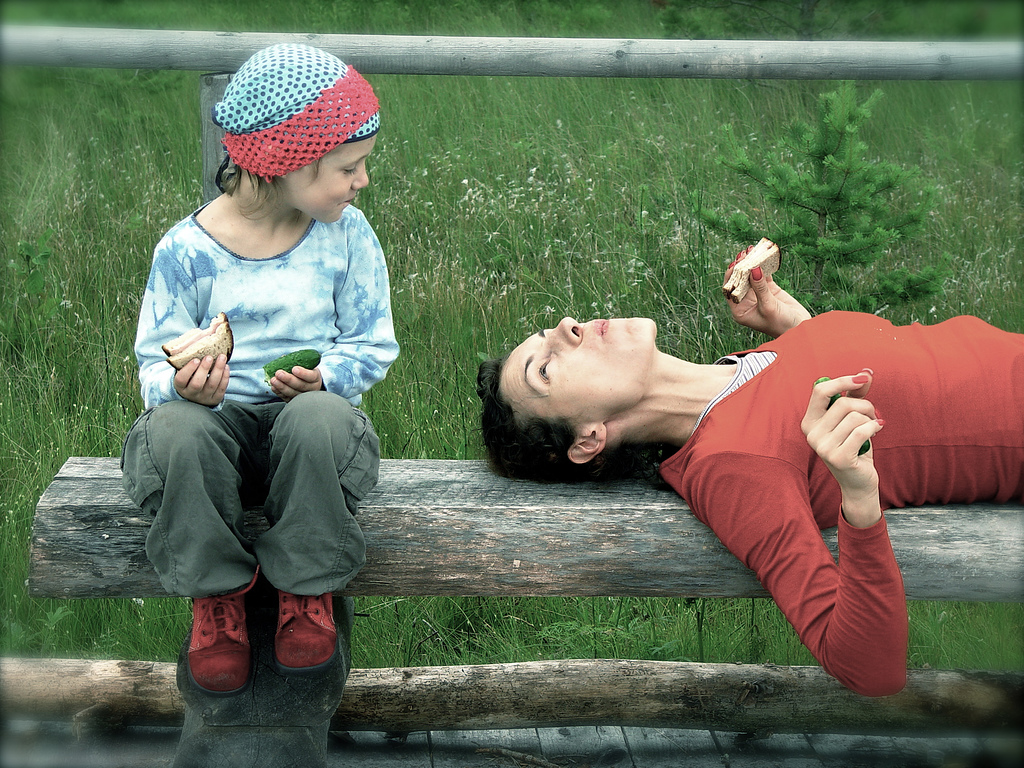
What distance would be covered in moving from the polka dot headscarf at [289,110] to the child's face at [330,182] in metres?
0.03

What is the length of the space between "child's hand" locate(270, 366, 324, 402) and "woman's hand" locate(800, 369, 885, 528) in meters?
1.18

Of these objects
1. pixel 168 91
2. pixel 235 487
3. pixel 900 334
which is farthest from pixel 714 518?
pixel 168 91

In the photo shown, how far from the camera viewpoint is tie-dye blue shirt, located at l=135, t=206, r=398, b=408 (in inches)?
94.0

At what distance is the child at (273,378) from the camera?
2.16 meters

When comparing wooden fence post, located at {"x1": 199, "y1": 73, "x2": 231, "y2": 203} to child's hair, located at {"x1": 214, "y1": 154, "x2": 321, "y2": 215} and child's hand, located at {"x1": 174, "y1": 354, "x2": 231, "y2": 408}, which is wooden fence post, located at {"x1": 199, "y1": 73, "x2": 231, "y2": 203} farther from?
child's hand, located at {"x1": 174, "y1": 354, "x2": 231, "y2": 408}

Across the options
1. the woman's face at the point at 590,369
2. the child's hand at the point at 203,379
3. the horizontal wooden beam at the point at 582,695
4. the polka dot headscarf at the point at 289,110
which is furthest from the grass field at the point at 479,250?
the woman's face at the point at 590,369

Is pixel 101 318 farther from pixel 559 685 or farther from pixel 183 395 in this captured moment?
pixel 559 685

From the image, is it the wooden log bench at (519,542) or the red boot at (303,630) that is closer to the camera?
the red boot at (303,630)

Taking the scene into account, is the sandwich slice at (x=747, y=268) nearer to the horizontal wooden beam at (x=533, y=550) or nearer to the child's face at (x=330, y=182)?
the horizontal wooden beam at (x=533, y=550)

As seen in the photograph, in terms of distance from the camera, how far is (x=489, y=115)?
21.0ft

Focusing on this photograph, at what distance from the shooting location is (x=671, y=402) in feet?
8.55

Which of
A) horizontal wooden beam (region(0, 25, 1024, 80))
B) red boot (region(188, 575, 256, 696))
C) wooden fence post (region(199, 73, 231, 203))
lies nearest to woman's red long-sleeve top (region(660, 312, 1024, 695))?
horizontal wooden beam (region(0, 25, 1024, 80))

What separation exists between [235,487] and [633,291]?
2526 millimetres

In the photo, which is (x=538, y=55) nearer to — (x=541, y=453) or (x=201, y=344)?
(x=541, y=453)
